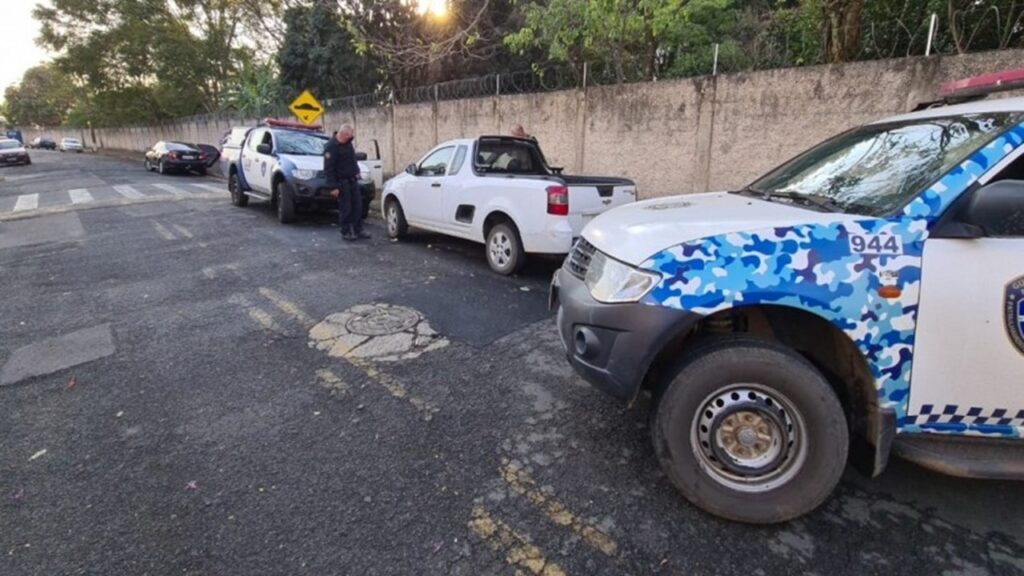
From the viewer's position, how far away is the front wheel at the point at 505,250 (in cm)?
630

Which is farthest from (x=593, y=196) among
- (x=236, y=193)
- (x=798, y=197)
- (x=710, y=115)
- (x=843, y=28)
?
(x=236, y=193)

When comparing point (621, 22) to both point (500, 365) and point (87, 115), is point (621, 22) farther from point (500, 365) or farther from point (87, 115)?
point (87, 115)

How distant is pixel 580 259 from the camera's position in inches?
121

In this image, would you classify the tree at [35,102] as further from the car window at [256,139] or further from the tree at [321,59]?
the car window at [256,139]

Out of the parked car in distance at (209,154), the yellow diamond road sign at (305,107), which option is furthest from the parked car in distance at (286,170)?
the parked car in distance at (209,154)

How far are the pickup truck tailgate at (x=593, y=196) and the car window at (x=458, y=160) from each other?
1.70 metres

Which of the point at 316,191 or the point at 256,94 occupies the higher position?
the point at 256,94

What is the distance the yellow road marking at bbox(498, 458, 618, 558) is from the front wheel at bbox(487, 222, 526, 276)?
368cm

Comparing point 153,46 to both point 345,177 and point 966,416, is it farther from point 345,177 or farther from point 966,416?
point 966,416

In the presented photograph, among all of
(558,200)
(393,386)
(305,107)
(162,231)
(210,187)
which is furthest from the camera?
(210,187)

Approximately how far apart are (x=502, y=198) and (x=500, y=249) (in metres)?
0.65

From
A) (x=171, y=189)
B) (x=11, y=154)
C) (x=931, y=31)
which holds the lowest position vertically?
(x=171, y=189)

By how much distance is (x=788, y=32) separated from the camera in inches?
315

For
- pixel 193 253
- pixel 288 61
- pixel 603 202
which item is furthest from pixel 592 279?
pixel 288 61
